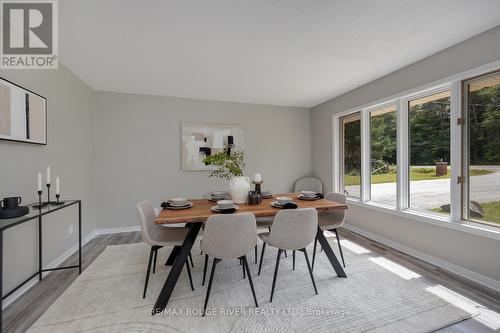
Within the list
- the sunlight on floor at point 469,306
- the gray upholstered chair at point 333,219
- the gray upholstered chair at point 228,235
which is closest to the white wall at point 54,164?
the gray upholstered chair at point 228,235

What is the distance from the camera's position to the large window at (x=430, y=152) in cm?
249

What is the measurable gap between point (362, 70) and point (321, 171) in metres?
2.15

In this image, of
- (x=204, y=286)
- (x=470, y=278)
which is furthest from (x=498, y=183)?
(x=204, y=286)

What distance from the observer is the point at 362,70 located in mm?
2834

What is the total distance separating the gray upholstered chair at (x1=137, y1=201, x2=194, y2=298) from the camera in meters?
1.89

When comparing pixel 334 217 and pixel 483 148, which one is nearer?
pixel 483 148

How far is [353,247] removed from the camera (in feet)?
9.65

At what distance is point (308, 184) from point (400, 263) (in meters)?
2.23

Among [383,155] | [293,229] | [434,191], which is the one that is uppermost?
[383,155]

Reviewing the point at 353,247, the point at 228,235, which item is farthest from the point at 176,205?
the point at 353,247

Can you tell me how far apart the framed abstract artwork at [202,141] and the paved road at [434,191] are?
8.46 ft

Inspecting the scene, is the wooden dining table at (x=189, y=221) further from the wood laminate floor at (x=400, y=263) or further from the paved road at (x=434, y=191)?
the paved road at (x=434, y=191)

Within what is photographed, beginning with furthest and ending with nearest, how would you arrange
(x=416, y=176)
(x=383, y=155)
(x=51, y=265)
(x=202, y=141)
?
(x=202, y=141) → (x=383, y=155) → (x=416, y=176) → (x=51, y=265)

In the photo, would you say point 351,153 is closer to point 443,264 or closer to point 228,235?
point 443,264
